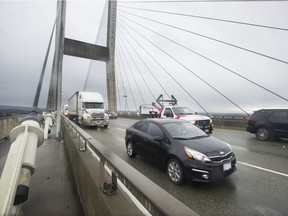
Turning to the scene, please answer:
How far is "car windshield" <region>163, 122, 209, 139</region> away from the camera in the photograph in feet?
16.7

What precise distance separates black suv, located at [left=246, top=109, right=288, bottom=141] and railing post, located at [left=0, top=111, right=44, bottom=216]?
35.3 ft

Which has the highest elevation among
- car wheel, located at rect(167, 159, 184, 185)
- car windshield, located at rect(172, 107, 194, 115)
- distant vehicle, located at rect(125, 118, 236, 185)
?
car windshield, located at rect(172, 107, 194, 115)

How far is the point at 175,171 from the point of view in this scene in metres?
4.44

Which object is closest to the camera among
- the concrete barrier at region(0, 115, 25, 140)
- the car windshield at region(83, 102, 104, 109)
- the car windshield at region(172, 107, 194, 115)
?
the concrete barrier at region(0, 115, 25, 140)

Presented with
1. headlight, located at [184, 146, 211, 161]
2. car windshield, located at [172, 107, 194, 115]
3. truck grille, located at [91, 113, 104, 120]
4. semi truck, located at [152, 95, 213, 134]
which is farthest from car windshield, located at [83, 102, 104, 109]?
headlight, located at [184, 146, 211, 161]

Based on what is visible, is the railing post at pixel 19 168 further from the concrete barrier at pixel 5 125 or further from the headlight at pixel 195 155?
the concrete barrier at pixel 5 125

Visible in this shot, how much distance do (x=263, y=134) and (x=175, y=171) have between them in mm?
8085

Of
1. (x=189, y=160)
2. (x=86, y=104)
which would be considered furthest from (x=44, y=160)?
(x=86, y=104)

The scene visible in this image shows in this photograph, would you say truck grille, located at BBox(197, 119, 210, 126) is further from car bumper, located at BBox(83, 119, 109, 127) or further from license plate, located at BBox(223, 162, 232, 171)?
car bumper, located at BBox(83, 119, 109, 127)

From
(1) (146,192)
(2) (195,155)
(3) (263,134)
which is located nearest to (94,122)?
(3) (263,134)

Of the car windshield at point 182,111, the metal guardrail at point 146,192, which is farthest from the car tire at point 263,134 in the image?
the metal guardrail at point 146,192

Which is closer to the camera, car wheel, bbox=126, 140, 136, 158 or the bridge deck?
the bridge deck

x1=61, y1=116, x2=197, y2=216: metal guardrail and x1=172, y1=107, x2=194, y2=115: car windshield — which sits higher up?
x1=172, y1=107, x2=194, y2=115: car windshield

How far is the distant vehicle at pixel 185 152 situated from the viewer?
13.2 feet
